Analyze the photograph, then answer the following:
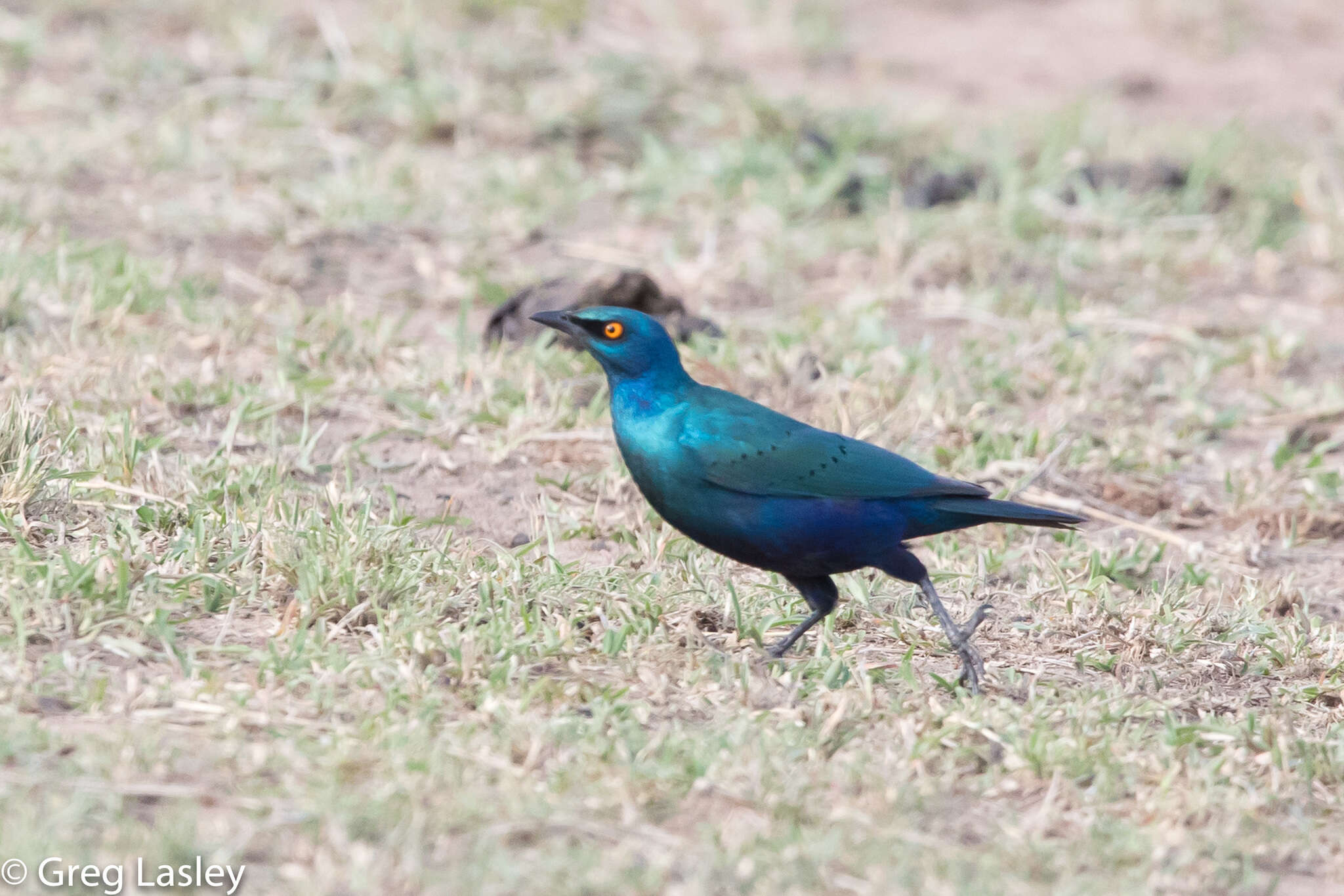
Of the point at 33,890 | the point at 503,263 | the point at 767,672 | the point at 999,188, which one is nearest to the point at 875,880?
the point at 767,672

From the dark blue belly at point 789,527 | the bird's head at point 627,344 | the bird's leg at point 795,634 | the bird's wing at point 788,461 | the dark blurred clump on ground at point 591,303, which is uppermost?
the bird's head at point 627,344

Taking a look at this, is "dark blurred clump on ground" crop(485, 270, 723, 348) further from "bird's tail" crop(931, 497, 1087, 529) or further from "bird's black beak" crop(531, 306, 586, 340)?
"bird's tail" crop(931, 497, 1087, 529)

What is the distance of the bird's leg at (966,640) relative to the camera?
3.54 metres

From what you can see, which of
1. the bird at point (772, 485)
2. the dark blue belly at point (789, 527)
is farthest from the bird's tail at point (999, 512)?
the dark blue belly at point (789, 527)

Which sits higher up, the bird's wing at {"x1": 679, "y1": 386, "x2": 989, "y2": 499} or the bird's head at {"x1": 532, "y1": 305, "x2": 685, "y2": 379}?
the bird's head at {"x1": 532, "y1": 305, "x2": 685, "y2": 379}

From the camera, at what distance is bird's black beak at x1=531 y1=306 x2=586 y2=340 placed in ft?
12.0

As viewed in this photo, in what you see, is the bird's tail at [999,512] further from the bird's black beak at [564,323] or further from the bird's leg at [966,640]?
the bird's black beak at [564,323]

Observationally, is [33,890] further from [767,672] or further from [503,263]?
[503,263]

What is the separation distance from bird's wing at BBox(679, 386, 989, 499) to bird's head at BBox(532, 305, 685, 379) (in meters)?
0.11

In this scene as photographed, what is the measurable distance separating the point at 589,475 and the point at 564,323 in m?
1.09

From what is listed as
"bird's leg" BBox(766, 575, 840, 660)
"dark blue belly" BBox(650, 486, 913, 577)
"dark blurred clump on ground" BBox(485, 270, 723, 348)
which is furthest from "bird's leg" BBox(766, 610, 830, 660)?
"dark blurred clump on ground" BBox(485, 270, 723, 348)

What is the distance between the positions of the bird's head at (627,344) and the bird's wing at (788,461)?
11cm

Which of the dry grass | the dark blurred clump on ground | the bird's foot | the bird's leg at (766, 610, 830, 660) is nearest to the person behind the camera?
the dry grass

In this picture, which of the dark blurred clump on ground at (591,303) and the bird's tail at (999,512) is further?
the dark blurred clump on ground at (591,303)
